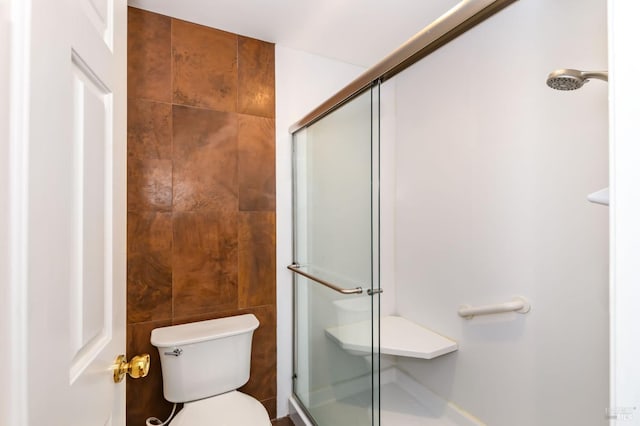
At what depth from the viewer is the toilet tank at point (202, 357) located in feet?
4.48

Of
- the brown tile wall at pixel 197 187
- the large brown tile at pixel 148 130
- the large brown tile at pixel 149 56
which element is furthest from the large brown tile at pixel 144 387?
the large brown tile at pixel 149 56

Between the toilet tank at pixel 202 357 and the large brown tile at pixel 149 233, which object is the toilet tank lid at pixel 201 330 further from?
the large brown tile at pixel 149 233

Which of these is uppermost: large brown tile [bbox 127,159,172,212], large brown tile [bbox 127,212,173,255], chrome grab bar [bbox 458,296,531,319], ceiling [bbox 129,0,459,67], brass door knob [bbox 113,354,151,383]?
ceiling [bbox 129,0,459,67]

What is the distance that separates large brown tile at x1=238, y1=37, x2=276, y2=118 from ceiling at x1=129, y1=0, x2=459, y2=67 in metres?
0.06

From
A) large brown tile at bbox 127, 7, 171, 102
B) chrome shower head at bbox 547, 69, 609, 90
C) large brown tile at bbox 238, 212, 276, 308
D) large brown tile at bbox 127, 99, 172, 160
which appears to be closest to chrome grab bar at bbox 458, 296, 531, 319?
chrome shower head at bbox 547, 69, 609, 90

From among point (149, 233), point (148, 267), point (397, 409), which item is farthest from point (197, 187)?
point (397, 409)

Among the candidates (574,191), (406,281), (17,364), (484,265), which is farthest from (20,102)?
(406,281)

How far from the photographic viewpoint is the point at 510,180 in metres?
1.46

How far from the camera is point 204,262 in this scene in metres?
1.63

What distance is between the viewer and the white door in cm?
36

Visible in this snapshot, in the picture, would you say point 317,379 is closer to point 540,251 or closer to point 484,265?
point 484,265

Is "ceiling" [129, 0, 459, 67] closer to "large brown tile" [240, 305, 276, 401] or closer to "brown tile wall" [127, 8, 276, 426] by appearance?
"brown tile wall" [127, 8, 276, 426]

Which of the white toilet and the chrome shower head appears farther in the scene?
the white toilet

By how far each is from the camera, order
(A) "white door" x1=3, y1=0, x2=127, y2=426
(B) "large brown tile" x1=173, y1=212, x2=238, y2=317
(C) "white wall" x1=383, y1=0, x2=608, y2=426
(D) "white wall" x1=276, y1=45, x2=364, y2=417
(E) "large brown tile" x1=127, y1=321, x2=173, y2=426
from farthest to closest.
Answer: (D) "white wall" x1=276, y1=45, x2=364, y2=417
(B) "large brown tile" x1=173, y1=212, x2=238, y2=317
(E) "large brown tile" x1=127, y1=321, x2=173, y2=426
(C) "white wall" x1=383, y1=0, x2=608, y2=426
(A) "white door" x1=3, y1=0, x2=127, y2=426
